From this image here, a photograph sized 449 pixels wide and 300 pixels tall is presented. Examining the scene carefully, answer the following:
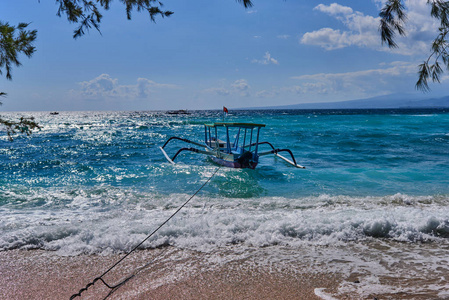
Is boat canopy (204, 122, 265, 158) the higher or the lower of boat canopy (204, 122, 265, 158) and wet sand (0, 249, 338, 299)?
the higher

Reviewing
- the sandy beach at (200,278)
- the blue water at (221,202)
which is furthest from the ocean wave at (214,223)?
the sandy beach at (200,278)

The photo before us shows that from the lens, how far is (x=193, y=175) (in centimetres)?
1253

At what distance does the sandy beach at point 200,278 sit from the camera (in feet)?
11.9

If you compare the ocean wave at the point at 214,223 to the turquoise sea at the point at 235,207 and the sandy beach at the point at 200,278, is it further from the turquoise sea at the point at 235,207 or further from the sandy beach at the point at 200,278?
the sandy beach at the point at 200,278

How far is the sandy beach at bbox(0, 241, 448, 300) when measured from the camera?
363cm

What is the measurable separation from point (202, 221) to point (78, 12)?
14.0ft

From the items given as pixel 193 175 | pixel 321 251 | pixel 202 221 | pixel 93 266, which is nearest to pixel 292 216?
pixel 321 251

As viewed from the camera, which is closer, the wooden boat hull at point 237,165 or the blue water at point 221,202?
the blue water at point 221,202

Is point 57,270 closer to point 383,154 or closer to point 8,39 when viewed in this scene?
point 8,39

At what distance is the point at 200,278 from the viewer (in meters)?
3.99

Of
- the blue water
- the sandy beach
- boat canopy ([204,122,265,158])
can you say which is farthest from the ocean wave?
boat canopy ([204,122,265,158])

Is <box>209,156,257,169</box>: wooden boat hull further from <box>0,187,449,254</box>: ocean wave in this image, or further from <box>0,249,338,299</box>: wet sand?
<box>0,249,338,299</box>: wet sand

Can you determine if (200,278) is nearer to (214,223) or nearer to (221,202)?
(214,223)

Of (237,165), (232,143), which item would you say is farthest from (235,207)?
(232,143)
